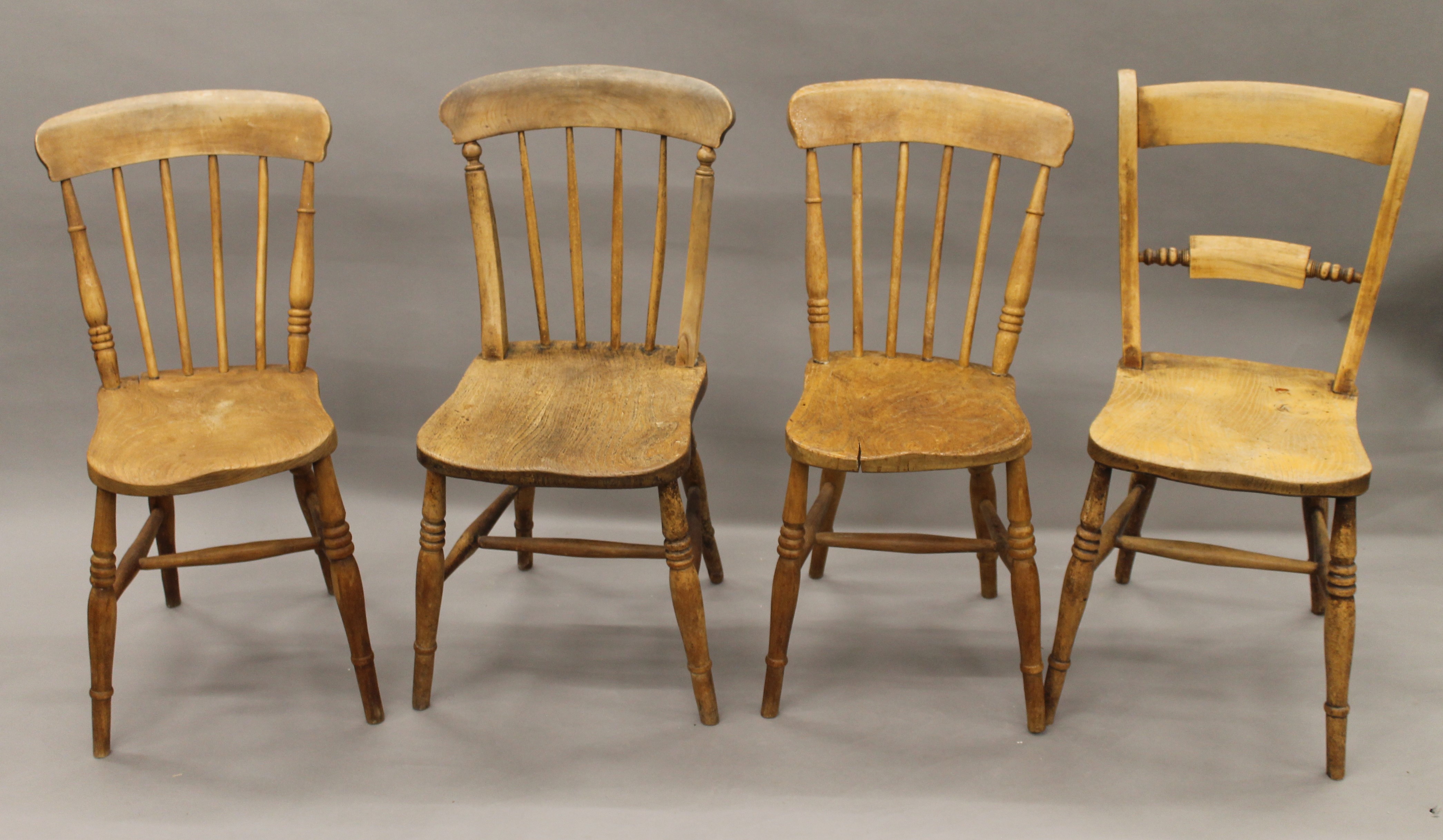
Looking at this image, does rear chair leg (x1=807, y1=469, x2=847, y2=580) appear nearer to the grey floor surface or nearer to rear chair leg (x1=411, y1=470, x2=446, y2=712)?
the grey floor surface

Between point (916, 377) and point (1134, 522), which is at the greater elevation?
point (916, 377)

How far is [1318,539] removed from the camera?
2.41m

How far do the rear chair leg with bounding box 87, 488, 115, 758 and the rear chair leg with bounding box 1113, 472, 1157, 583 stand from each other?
198 cm

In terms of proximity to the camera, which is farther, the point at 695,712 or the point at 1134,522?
the point at 1134,522

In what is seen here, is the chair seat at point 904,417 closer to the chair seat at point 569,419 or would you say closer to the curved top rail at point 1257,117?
the chair seat at point 569,419

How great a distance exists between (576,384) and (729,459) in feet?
2.75

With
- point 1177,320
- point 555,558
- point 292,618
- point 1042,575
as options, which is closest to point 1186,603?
point 1042,575

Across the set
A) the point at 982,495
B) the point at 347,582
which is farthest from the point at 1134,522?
the point at 347,582

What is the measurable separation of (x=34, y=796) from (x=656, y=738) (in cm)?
113

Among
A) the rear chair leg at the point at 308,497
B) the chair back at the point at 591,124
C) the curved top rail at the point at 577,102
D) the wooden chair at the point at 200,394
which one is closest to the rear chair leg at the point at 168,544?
the wooden chair at the point at 200,394

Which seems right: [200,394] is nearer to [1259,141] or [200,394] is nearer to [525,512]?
[525,512]

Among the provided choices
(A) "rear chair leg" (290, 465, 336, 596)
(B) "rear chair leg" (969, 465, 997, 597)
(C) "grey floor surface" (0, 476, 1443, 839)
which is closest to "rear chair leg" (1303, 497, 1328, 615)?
(C) "grey floor surface" (0, 476, 1443, 839)

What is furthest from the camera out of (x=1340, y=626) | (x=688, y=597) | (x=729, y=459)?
(x=729, y=459)

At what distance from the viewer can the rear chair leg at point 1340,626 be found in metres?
2.14
